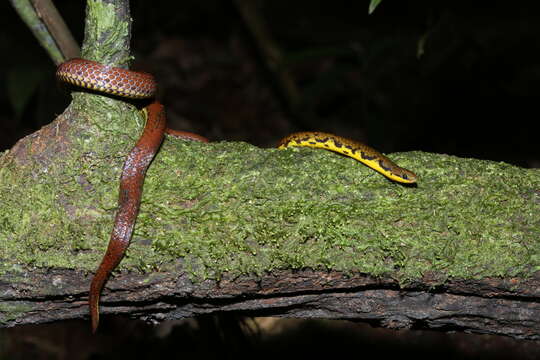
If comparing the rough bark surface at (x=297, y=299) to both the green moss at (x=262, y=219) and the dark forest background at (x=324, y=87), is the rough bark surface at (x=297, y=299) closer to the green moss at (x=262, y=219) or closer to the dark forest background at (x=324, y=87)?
the green moss at (x=262, y=219)

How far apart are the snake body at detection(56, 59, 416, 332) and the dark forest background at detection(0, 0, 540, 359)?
126 inches

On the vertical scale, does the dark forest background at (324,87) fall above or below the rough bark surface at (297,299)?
above

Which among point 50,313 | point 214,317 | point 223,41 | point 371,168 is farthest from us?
point 223,41

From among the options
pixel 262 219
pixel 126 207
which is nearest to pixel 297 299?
pixel 262 219

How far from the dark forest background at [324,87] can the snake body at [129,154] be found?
3204 mm

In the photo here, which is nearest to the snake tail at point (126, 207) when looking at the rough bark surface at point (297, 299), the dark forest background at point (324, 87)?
the rough bark surface at point (297, 299)

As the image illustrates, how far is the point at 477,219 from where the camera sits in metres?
3.19

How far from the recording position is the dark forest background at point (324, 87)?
625 cm

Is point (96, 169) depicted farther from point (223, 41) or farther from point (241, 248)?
point (223, 41)

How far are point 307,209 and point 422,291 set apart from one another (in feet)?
3.41

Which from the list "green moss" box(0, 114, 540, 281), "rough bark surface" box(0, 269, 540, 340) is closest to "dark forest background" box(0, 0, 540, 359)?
"rough bark surface" box(0, 269, 540, 340)

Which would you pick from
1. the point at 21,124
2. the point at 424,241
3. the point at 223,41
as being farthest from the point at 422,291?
the point at 223,41

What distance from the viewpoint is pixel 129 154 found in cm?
307

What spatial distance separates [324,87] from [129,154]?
6975mm
